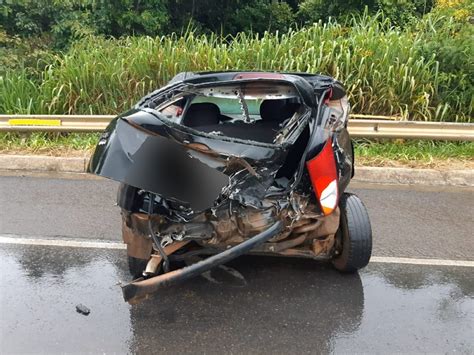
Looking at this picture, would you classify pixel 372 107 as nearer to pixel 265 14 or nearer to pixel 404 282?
pixel 404 282

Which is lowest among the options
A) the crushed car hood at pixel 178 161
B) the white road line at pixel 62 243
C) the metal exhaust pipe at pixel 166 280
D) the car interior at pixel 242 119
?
the white road line at pixel 62 243

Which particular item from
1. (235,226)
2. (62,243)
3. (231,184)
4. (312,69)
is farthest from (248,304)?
(312,69)

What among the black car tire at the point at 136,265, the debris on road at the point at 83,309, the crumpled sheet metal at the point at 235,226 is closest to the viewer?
the crumpled sheet metal at the point at 235,226

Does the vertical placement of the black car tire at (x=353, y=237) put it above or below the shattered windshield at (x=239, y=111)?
below

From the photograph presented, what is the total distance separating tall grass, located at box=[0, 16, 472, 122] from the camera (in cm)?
793

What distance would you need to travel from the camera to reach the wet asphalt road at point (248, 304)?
3.03 metres

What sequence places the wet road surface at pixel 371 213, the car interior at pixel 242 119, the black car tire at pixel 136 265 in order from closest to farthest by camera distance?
1. the black car tire at pixel 136 265
2. the car interior at pixel 242 119
3. the wet road surface at pixel 371 213

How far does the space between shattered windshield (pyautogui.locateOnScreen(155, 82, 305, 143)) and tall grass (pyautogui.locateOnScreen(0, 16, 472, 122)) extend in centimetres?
394

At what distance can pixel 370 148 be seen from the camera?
23.8 ft

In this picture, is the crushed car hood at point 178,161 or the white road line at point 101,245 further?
the white road line at point 101,245

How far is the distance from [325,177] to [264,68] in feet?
18.2

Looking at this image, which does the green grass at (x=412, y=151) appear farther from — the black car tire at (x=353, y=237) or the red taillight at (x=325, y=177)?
the red taillight at (x=325, y=177)

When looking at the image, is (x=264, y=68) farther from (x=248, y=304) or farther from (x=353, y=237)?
(x=248, y=304)

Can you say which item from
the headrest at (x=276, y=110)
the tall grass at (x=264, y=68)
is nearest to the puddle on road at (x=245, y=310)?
the headrest at (x=276, y=110)
